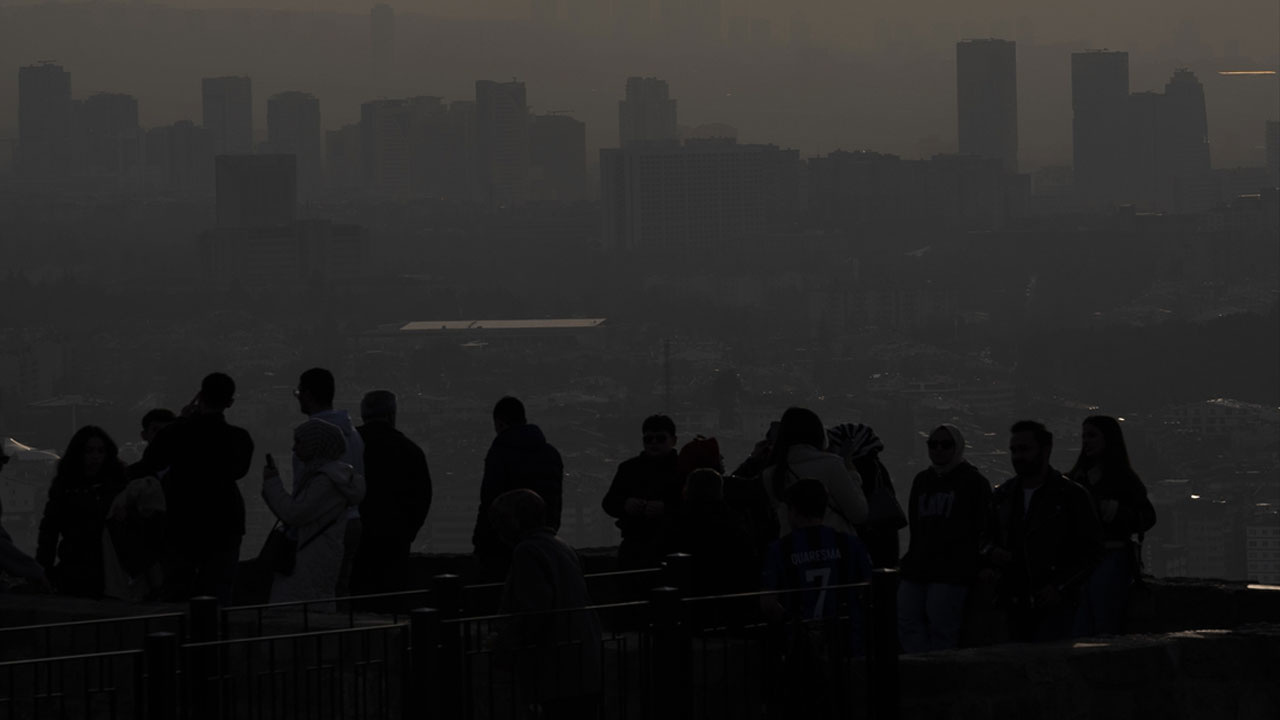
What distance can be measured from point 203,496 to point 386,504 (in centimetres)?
65

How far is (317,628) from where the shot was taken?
20.5 ft

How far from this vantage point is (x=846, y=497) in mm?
6629

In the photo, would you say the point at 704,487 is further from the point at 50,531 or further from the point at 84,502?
the point at 50,531

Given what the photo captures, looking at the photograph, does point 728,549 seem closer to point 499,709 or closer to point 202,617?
point 499,709

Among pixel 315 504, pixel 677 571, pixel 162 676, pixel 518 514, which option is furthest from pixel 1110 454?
pixel 162 676

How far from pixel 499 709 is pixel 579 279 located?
7472 inches

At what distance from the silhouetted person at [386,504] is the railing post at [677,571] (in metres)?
1.73

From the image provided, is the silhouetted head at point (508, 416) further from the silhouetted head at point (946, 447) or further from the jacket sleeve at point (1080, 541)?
the jacket sleeve at point (1080, 541)

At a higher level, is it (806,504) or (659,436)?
(659,436)

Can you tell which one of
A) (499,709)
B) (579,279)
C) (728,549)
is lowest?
(499,709)

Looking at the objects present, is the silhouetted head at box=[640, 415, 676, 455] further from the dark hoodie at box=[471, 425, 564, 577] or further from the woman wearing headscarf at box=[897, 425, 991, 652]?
the woman wearing headscarf at box=[897, 425, 991, 652]

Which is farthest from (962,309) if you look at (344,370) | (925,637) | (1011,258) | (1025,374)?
(925,637)

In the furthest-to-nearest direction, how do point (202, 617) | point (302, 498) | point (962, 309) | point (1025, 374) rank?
point (962, 309) < point (1025, 374) < point (302, 498) < point (202, 617)

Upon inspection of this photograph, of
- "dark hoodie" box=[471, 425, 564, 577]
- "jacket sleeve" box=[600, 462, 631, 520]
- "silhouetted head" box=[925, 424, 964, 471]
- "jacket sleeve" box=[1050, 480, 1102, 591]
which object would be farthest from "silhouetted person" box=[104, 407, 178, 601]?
"jacket sleeve" box=[1050, 480, 1102, 591]
